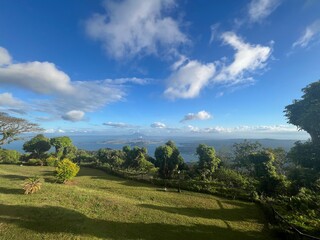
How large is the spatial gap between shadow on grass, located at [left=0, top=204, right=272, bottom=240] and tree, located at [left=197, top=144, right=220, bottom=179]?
65.2 ft

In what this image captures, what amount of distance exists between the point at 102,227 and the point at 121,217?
211 cm

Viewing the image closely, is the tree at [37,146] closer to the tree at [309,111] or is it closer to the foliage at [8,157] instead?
the foliage at [8,157]

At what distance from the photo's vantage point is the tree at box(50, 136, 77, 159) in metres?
53.4

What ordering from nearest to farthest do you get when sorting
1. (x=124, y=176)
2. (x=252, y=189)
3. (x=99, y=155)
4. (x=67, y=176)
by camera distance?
(x=252, y=189) < (x=67, y=176) < (x=124, y=176) < (x=99, y=155)

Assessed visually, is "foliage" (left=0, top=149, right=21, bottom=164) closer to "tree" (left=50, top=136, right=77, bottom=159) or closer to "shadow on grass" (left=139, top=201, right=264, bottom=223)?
"tree" (left=50, top=136, right=77, bottom=159)

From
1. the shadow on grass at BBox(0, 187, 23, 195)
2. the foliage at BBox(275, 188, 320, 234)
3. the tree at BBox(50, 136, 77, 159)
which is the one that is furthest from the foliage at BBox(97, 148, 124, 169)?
the foliage at BBox(275, 188, 320, 234)

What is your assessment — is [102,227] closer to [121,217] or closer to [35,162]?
[121,217]

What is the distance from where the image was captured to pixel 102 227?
13.8 m

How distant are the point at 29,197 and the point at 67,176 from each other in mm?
7425

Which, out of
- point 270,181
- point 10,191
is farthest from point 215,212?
point 10,191

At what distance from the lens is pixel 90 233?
12953mm

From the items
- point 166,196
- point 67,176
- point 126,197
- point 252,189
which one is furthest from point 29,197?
point 252,189

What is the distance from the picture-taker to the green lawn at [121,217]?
43.1ft

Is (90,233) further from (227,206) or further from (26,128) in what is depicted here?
(26,128)
